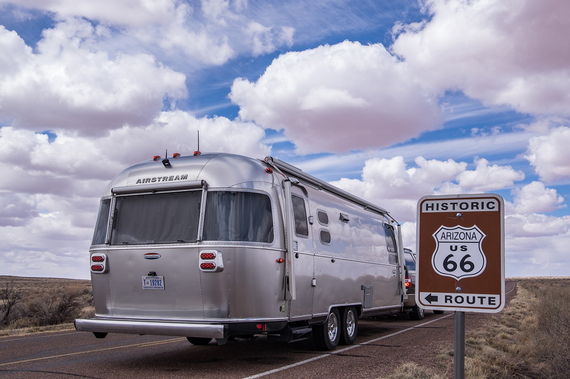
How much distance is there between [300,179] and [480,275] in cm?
645

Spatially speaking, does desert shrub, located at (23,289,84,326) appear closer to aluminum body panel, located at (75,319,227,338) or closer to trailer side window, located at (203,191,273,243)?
aluminum body panel, located at (75,319,227,338)

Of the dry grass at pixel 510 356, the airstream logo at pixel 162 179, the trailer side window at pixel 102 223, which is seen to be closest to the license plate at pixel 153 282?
the trailer side window at pixel 102 223

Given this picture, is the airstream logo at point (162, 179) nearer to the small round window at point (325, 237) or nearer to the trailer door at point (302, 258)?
the trailer door at point (302, 258)

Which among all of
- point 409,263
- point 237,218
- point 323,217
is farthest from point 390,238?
point 237,218

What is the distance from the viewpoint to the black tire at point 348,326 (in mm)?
10555

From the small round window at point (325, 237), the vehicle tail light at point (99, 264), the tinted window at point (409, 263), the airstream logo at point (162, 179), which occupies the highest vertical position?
the airstream logo at point (162, 179)

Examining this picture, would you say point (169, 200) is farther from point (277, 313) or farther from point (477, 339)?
point (477, 339)

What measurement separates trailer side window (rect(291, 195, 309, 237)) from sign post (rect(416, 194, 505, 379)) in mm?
5403

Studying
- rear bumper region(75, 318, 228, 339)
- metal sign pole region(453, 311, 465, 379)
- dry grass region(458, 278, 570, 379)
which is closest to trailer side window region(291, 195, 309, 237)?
rear bumper region(75, 318, 228, 339)

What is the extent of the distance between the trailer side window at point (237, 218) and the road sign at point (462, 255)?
4.50m

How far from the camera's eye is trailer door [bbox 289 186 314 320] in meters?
8.66

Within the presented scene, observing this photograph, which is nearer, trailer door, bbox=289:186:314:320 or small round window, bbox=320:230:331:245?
trailer door, bbox=289:186:314:320

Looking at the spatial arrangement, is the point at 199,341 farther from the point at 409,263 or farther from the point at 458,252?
the point at 409,263

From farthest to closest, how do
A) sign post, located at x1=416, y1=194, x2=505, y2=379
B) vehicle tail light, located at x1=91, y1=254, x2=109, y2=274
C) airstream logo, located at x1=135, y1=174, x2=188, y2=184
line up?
vehicle tail light, located at x1=91, y1=254, x2=109, y2=274 < airstream logo, located at x1=135, y1=174, x2=188, y2=184 < sign post, located at x1=416, y1=194, x2=505, y2=379
